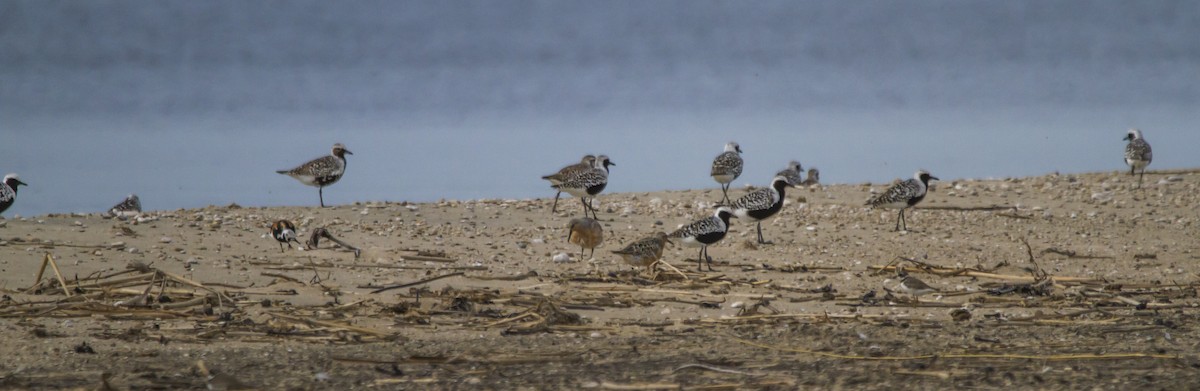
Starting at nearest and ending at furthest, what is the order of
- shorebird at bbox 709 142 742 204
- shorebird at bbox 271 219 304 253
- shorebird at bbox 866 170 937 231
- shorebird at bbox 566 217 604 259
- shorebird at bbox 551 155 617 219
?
shorebird at bbox 271 219 304 253
shorebird at bbox 566 217 604 259
shorebird at bbox 866 170 937 231
shorebird at bbox 551 155 617 219
shorebird at bbox 709 142 742 204

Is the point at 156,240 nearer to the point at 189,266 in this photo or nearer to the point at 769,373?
the point at 189,266

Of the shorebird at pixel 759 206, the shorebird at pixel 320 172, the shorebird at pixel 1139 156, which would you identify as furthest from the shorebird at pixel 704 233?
the shorebird at pixel 1139 156

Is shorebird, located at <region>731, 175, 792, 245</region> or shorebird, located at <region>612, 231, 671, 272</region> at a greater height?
shorebird, located at <region>731, 175, 792, 245</region>

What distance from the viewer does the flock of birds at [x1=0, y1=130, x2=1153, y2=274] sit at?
1382 centimetres

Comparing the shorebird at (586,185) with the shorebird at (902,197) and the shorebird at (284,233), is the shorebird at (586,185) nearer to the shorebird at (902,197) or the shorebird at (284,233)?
the shorebird at (902,197)

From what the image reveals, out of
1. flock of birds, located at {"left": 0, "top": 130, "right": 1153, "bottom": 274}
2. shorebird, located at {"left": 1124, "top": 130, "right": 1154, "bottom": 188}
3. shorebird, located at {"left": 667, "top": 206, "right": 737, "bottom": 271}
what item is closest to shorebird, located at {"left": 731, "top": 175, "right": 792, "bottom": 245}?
flock of birds, located at {"left": 0, "top": 130, "right": 1153, "bottom": 274}

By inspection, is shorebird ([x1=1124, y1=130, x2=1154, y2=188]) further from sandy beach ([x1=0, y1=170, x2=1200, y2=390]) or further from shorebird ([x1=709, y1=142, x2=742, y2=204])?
shorebird ([x1=709, y1=142, x2=742, y2=204])

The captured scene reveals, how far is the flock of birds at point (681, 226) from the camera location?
13.8 metres

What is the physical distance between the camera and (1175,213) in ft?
60.2

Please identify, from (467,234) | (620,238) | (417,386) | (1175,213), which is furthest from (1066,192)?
(417,386)

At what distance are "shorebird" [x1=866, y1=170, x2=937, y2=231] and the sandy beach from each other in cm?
25

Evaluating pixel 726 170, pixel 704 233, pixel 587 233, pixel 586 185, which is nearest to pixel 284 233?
pixel 587 233

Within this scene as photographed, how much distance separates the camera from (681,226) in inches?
611

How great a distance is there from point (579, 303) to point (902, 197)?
848 cm
